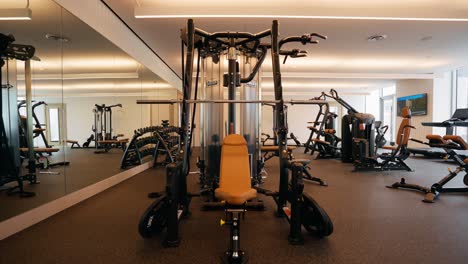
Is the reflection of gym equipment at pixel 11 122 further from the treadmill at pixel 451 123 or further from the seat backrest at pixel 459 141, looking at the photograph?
the treadmill at pixel 451 123

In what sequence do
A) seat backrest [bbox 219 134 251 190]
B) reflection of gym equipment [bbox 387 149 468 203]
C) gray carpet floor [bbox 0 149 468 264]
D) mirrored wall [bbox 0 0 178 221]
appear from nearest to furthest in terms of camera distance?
gray carpet floor [bbox 0 149 468 264] < seat backrest [bbox 219 134 251 190] < mirrored wall [bbox 0 0 178 221] < reflection of gym equipment [bbox 387 149 468 203]

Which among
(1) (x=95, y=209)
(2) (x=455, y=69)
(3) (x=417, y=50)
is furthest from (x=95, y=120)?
(2) (x=455, y=69)

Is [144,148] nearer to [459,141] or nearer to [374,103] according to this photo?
[459,141]

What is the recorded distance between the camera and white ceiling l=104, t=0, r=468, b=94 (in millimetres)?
3826

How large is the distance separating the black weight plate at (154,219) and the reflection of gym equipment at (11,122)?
1.49 meters

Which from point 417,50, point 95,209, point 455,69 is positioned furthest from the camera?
point 455,69

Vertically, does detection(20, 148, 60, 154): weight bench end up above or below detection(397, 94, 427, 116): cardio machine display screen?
below

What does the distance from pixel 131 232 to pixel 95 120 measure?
2485mm

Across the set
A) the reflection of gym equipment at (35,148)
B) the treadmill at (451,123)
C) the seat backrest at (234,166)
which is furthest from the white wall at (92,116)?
the treadmill at (451,123)

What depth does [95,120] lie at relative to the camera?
4.18 metres

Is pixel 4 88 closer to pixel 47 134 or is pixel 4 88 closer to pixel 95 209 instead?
pixel 47 134

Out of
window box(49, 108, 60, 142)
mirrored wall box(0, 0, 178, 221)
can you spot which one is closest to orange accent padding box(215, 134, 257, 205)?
mirrored wall box(0, 0, 178, 221)

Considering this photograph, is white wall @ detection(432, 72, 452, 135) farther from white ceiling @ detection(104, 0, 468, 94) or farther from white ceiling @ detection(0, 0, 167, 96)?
white ceiling @ detection(0, 0, 167, 96)

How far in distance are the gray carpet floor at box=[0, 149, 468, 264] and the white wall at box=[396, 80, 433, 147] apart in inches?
273
